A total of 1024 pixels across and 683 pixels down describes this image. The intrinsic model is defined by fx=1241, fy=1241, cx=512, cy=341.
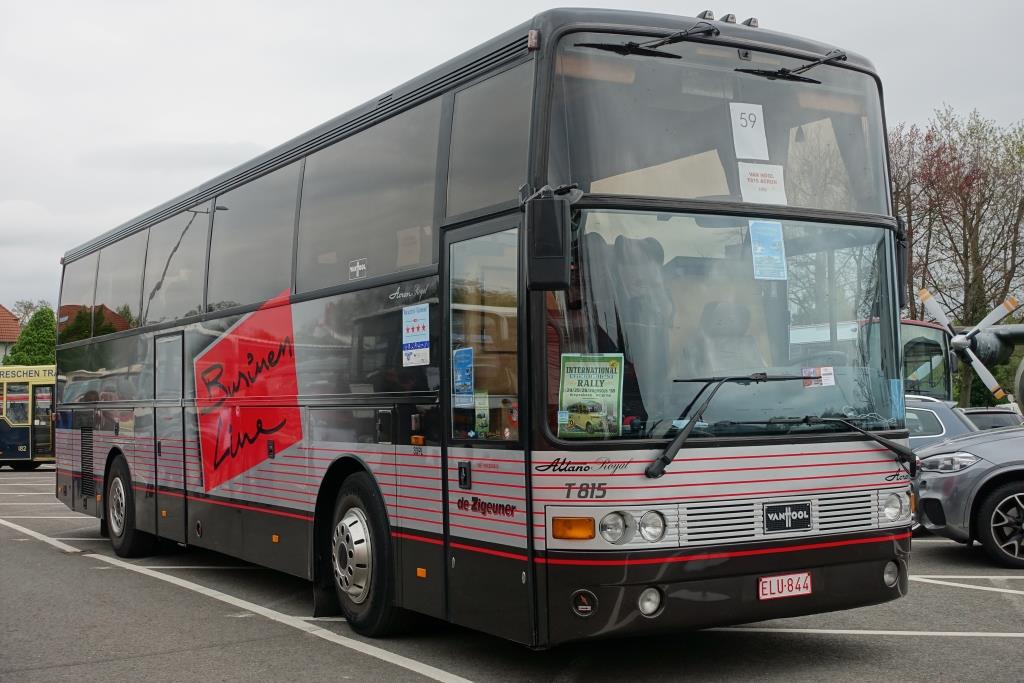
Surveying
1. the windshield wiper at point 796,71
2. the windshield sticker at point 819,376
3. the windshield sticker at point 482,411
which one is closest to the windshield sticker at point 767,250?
the windshield sticker at point 819,376

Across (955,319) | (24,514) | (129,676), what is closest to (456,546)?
(129,676)

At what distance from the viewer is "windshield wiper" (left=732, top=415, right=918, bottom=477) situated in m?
6.81

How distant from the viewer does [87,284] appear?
51.8 feet

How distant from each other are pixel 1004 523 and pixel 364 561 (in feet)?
21.0

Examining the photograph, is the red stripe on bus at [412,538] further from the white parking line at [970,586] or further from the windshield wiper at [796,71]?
the white parking line at [970,586]

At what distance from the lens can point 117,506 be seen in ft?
46.0

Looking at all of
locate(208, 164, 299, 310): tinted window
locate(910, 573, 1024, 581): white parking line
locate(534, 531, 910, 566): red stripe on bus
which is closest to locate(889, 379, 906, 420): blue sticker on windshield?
locate(534, 531, 910, 566): red stripe on bus

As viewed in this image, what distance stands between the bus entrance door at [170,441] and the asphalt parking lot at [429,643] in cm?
95

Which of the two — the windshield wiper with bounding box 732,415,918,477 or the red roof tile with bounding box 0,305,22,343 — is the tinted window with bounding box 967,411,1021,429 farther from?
the red roof tile with bounding box 0,305,22,343

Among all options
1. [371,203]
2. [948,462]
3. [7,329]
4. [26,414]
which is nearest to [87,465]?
[371,203]

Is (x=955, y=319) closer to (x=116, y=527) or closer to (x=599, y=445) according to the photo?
(x=116, y=527)

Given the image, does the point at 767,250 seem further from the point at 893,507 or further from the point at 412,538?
the point at 412,538

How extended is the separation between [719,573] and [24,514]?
49.8 ft

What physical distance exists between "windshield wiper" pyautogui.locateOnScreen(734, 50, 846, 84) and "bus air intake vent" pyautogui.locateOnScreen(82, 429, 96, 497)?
417 inches
